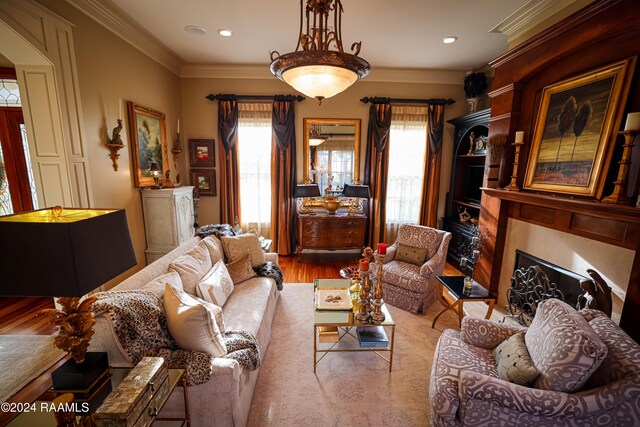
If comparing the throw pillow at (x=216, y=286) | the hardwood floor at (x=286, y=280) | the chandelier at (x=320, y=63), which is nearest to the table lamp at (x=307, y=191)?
the hardwood floor at (x=286, y=280)

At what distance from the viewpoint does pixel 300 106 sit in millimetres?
4547

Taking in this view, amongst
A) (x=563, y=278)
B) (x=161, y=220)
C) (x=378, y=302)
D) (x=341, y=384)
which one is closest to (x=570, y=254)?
(x=563, y=278)

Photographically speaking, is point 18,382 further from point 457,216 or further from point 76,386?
point 457,216

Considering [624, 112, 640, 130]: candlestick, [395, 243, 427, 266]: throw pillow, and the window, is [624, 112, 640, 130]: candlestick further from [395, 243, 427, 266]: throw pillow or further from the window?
the window

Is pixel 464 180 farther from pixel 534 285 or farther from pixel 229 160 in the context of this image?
pixel 229 160

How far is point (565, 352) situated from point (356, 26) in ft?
11.1

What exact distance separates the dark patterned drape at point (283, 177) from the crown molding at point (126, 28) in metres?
1.64

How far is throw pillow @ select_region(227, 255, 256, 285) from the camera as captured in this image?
2.73 metres

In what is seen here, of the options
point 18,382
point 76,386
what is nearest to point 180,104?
point 18,382

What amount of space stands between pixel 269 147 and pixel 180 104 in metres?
1.59

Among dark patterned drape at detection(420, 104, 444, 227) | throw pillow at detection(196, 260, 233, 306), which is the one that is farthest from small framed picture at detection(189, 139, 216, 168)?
dark patterned drape at detection(420, 104, 444, 227)

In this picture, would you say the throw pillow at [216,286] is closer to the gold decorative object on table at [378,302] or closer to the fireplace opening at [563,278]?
the gold decorative object on table at [378,302]

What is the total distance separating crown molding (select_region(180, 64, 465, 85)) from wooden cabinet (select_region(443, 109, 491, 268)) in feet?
2.55

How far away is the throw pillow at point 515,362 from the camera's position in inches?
55.2
